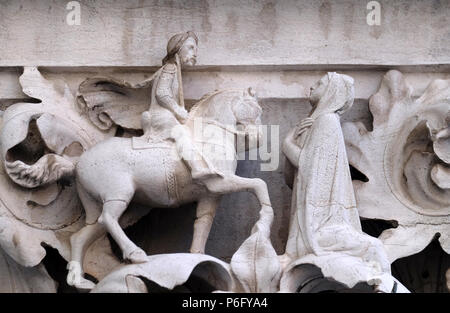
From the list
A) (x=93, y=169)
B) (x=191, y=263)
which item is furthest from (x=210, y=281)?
(x=93, y=169)

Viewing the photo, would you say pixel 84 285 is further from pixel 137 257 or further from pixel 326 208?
pixel 326 208

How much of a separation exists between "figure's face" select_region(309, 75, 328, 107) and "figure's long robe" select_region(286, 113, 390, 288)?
0.14m

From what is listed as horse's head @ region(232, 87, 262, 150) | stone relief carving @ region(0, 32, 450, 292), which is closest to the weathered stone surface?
stone relief carving @ region(0, 32, 450, 292)

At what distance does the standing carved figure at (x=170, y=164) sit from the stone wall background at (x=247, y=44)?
1.05ft

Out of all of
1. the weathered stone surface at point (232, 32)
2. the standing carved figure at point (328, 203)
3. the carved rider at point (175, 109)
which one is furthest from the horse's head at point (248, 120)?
→ the weathered stone surface at point (232, 32)

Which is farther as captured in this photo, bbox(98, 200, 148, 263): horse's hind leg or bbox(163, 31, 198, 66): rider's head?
bbox(163, 31, 198, 66): rider's head

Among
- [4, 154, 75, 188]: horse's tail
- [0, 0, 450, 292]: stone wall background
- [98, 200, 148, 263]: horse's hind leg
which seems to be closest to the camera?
[98, 200, 148, 263]: horse's hind leg

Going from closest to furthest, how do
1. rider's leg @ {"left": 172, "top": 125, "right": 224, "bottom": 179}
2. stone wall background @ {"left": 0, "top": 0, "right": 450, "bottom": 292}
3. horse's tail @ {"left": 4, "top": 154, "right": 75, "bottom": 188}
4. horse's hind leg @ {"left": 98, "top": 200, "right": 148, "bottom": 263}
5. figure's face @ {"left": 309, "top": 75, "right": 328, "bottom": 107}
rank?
horse's hind leg @ {"left": 98, "top": 200, "right": 148, "bottom": 263}
rider's leg @ {"left": 172, "top": 125, "right": 224, "bottom": 179}
horse's tail @ {"left": 4, "top": 154, "right": 75, "bottom": 188}
figure's face @ {"left": 309, "top": 75, "right": 328, "bottom": 107}
stone wall background @ {"left": 0, "top": 0, "right": 450, "bottom": 292}

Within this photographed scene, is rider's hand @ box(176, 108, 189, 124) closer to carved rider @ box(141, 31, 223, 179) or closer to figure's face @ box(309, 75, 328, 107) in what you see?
carved rider @ box(141, 31, 223, 179)

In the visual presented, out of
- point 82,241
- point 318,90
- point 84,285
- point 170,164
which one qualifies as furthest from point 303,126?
point 84,285

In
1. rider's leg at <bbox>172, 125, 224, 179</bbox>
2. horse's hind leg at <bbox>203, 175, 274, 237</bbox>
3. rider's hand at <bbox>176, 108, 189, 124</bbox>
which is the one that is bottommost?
horse's hind leg at <bbox>203, 175, 274, 237</bbox>

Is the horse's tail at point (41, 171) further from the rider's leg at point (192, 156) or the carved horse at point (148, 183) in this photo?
the rider's leg at point (192, 156)

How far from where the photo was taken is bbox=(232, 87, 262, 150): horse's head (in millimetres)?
8992
